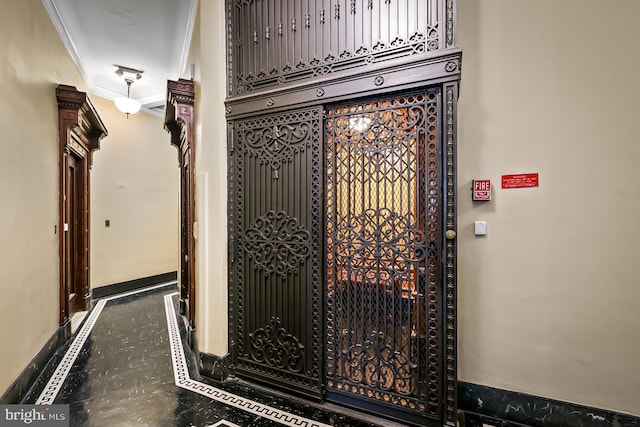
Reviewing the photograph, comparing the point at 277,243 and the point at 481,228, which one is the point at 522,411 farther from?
the point at 277,243

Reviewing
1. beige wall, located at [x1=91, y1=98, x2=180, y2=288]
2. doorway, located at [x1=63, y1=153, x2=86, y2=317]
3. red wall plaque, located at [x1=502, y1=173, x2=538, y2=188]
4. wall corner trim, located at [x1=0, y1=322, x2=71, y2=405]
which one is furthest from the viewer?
beige wall, located at [x1=91, y1=98, x2=180, y2=288]

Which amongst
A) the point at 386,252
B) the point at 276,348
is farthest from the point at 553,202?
the point at 276,348

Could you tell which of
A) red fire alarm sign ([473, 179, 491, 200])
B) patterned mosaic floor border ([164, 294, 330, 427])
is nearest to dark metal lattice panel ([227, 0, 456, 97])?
red fire alarm sign ([473, 179, 491, 200])

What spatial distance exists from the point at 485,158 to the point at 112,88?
563 cm

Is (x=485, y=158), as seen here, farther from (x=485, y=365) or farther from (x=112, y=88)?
(x=112, y=88)

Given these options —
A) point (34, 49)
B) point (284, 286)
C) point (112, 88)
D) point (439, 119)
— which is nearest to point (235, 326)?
point (284, 286)

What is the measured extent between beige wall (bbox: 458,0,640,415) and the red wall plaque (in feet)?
0.11

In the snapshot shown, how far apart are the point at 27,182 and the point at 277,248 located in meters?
2.11

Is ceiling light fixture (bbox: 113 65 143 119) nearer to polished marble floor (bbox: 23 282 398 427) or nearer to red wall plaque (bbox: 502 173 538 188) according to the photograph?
polished marble floor (bbox: 23 282 398 427)

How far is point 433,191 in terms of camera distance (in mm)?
1871

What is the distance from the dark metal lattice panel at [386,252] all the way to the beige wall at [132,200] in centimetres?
376

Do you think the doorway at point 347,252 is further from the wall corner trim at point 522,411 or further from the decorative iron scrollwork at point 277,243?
the wall corner trim at point 522,411

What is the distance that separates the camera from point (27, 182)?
2.49 metres

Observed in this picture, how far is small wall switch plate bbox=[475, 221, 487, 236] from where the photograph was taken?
196 centimetres
